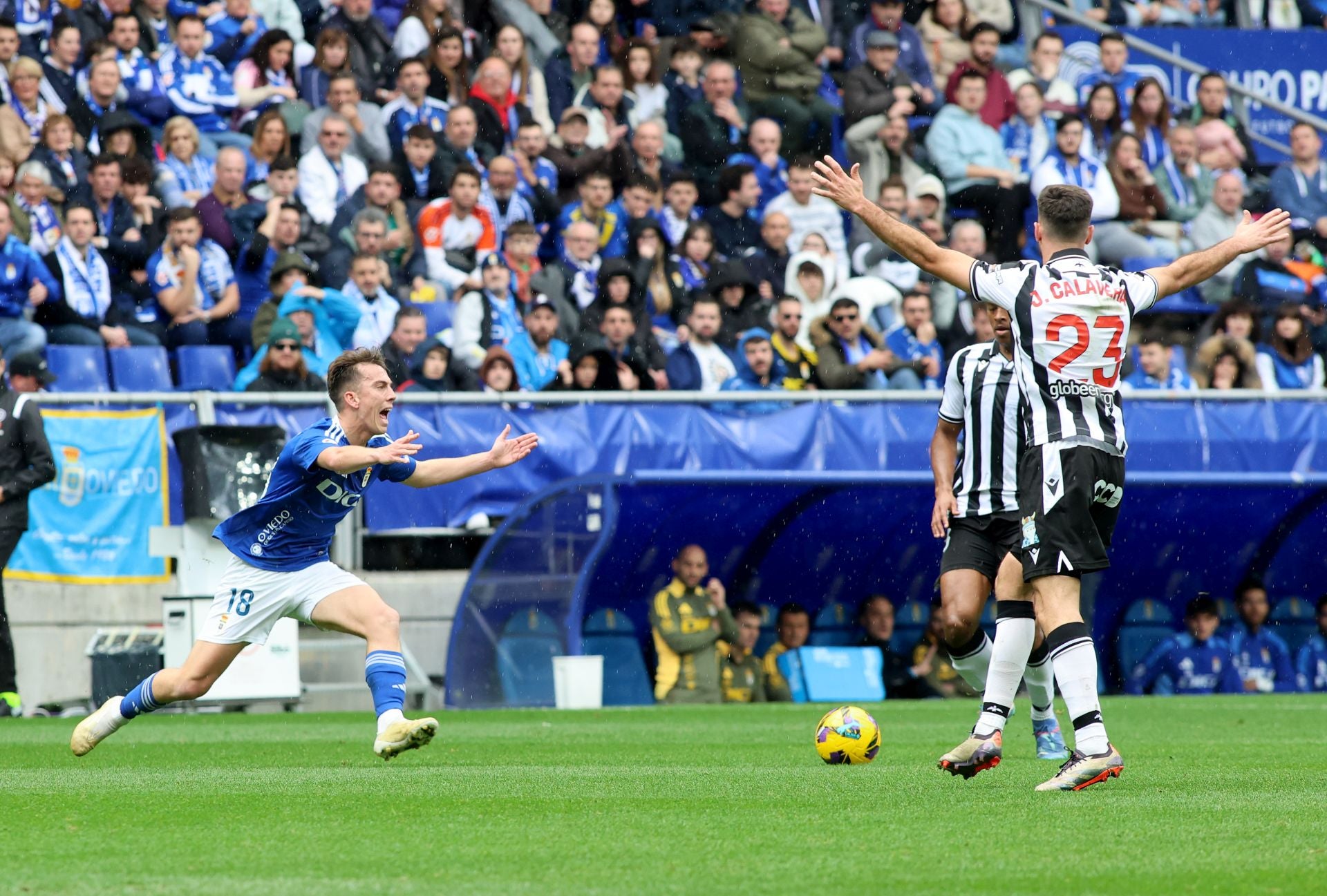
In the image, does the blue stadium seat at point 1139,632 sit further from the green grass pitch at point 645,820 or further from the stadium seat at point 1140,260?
the green grass pitch at point 645,820

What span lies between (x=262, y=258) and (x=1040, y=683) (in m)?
9.49

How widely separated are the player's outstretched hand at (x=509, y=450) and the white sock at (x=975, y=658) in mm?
2427

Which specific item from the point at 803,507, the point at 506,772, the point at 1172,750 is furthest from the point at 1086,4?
the point at 506,772

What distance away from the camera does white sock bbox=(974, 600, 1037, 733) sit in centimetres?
769

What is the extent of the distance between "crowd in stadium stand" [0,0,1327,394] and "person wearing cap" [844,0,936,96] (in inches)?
1.7

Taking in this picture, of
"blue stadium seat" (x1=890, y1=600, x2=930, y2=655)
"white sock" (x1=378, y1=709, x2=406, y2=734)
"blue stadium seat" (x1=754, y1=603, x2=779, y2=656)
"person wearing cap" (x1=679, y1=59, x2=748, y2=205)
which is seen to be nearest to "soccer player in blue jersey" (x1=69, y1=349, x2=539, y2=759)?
"white sock" (x1=378, y1=709, x2=406, y2=734)

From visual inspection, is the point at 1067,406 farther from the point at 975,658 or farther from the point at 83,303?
the point at 83,303

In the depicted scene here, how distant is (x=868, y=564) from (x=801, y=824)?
11.8m

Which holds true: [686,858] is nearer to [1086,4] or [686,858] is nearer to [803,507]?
[803,507]

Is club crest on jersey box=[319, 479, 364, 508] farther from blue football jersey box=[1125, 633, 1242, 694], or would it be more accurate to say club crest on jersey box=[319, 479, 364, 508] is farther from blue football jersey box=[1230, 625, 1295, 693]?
blue football jersey box=[1230, 625, 1295, 693]

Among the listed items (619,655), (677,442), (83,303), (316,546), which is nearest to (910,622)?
(619,655)

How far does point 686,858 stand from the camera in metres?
5.12

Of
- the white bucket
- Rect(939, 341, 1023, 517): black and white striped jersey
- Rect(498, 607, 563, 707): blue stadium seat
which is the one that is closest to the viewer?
Rect(939, 341, 1023, 517): black and white striped jersey

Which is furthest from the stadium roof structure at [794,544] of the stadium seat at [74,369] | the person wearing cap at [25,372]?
the person wearing cap at [25,372]
